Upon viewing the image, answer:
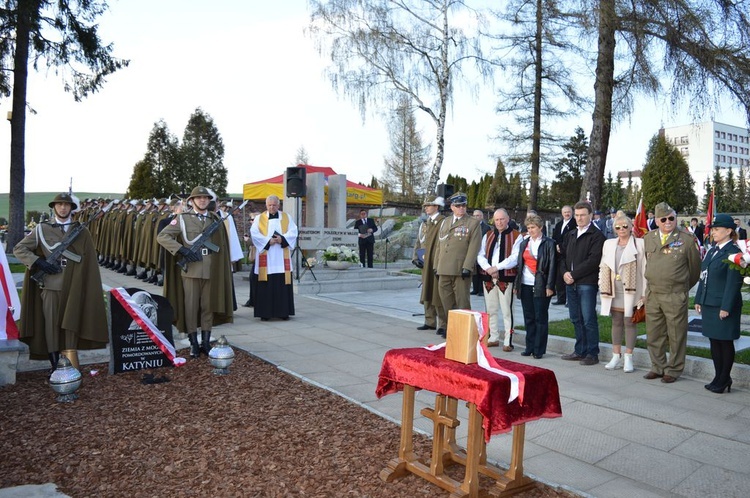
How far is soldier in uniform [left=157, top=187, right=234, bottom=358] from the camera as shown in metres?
7.15

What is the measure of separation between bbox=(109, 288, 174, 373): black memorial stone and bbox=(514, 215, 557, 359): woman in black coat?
4324 mm

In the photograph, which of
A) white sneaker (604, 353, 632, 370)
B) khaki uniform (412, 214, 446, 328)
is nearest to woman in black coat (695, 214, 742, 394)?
white sneaker (604, 353, 632, 370)

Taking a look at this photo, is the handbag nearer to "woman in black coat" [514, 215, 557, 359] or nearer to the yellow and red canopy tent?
"woman in black coat" [514, 215, 557, 359]

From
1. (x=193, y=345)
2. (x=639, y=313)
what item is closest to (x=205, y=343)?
(x=193, y=345)

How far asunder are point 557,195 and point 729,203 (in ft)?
84.3

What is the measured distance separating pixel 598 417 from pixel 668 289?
1.96 metres

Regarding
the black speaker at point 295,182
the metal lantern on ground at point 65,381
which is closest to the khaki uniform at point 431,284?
the black speaker at point 295,182

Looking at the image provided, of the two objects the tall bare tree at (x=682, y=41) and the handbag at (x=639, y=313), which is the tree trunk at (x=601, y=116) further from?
the handbag at (x=639, y=313)

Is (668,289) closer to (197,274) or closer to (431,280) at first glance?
(431,280)

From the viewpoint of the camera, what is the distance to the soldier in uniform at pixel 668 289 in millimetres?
6426

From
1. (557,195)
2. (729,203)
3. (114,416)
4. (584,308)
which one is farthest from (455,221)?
(729,203)

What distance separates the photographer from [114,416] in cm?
518

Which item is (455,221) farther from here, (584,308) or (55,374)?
(55,374)

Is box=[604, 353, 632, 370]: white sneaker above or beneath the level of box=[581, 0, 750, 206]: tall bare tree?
beneath
